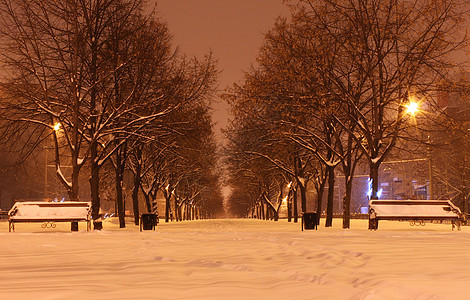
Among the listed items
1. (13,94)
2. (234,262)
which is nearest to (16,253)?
(234,262)

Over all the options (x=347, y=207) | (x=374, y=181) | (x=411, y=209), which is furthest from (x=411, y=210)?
(x=347, y=207)

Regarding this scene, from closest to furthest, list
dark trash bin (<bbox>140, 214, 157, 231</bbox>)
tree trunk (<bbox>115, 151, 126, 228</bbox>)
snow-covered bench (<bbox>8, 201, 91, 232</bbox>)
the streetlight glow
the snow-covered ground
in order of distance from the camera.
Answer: the snow-covered ground < snow-covered bench (<bbox>8, 201, 91, 232</bbox>) < the streetlight glow < dark trash bin (<bbox>140, 214, 157, 231</bbox>) < tree trunk (<bbox>115, 151, 126, 228</bbox>)

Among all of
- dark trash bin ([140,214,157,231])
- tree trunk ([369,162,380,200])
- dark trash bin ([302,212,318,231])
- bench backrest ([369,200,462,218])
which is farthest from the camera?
dark trash bin ([140,214,157,231])

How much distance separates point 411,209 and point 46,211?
13067mm

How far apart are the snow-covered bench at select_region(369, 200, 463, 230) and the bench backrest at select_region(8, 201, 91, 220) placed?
10312mm

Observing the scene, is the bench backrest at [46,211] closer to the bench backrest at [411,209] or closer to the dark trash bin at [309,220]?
the dark trash bin at [309,220]

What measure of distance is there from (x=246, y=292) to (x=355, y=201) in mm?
99187

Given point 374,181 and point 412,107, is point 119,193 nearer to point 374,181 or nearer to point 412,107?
point 374,181

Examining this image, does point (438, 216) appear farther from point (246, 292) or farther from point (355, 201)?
point (355, 201)

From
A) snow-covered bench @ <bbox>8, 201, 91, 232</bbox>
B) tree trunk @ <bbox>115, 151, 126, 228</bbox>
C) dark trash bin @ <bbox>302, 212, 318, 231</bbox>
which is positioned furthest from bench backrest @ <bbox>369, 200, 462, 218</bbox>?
tree trunk @ <bbox>115, 151, 126, 228</bbox>

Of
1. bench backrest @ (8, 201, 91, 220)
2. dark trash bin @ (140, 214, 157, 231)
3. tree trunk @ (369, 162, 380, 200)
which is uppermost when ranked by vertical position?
tree trunk @ (369, 162, 380, 200)

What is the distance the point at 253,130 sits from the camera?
27.9m

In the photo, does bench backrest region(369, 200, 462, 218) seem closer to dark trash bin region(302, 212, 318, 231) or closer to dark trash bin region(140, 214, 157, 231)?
dark trash bin region(302, 212, 318, 231)

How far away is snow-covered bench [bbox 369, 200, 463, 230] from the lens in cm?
1772
